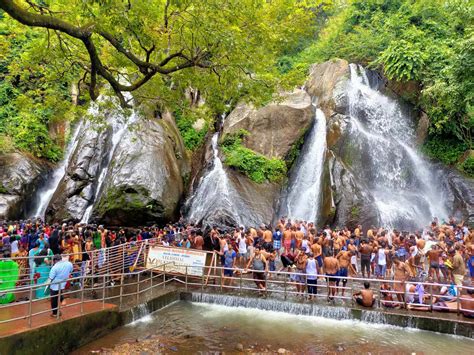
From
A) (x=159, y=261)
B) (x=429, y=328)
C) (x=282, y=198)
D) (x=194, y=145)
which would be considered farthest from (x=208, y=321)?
(x=194, y=145)

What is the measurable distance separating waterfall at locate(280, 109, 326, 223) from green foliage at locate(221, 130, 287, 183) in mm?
1144

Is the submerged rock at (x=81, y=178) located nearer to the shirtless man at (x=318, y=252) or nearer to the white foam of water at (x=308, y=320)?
the white foam of water at (x=308, y=320)

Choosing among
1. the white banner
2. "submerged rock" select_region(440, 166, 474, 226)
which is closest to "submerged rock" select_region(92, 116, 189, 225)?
the white banner

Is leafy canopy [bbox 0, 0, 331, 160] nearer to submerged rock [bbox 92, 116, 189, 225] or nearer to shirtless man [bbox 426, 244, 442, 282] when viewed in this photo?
submerged rock [bbox 92, 116, 189, 225]

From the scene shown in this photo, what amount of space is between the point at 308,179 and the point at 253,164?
352cm

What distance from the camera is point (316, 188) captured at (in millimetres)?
20672

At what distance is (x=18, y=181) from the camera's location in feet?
68.9

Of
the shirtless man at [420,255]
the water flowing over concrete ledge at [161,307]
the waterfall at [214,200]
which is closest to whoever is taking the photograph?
the water flowing over concrete ledge at [161,307]

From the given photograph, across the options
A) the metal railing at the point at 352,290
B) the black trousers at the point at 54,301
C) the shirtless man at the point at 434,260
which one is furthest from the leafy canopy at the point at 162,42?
the shirtless man at the point at 434,260

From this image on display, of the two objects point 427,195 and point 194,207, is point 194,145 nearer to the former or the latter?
point 194,207

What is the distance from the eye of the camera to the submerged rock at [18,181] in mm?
19938

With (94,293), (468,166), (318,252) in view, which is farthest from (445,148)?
(94,293)

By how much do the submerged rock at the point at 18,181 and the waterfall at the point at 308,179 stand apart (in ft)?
49.2

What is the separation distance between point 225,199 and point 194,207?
7.76ft
